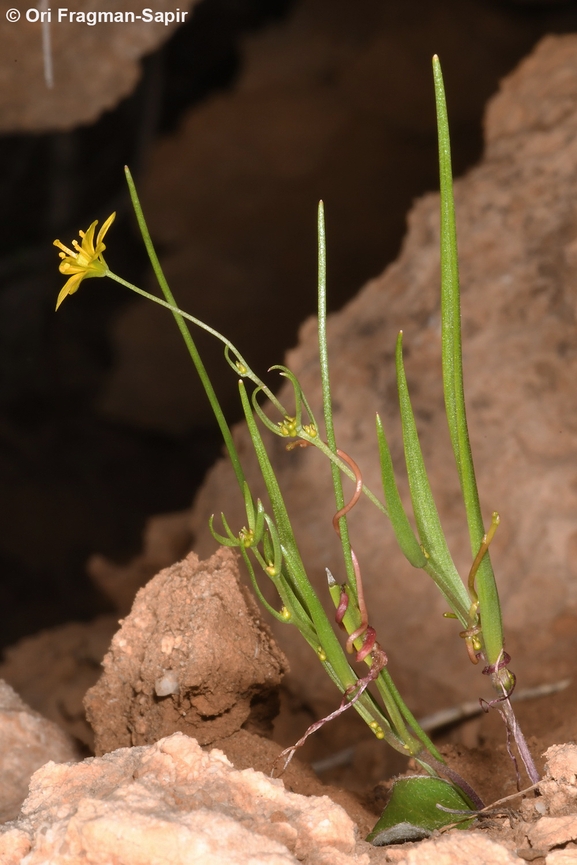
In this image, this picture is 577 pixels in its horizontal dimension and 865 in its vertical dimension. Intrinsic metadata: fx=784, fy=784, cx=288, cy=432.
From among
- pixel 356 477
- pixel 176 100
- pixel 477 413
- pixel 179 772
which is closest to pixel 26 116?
pixel 176 100

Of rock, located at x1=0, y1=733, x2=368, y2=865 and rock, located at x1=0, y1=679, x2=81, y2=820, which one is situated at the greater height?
rock, located at x1=0, y1=733, x2=368, y2=865

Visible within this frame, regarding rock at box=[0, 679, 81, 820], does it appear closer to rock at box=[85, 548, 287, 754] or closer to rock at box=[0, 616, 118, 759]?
rock at box=[85, 548, 287, 754]

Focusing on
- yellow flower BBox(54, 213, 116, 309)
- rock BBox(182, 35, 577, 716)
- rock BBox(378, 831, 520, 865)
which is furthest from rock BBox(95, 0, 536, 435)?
rock BBox(378, 831, 520, 865)

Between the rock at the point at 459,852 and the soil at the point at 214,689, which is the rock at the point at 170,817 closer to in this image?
the rock at the point at 459,852

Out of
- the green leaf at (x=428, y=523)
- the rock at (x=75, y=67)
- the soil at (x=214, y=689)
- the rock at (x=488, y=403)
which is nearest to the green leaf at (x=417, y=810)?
the soil at (x=214, y=689)

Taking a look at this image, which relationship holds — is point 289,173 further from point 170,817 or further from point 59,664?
Result: point 170,817

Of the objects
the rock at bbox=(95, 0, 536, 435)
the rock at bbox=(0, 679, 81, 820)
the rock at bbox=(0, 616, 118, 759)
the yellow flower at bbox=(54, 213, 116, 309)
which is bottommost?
the rock at bbox=(0, 616, 118, 759)
